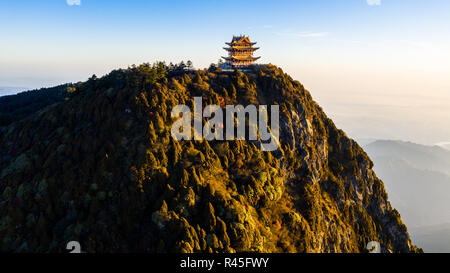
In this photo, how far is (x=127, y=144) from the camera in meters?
54.8

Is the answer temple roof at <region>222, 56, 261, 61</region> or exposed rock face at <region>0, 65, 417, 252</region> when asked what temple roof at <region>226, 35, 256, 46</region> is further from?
exposed rock face at <region>0, 65, 417, 252</region>

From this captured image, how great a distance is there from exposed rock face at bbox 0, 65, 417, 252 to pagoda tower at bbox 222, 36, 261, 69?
11456 mm

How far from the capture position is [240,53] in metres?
94.2

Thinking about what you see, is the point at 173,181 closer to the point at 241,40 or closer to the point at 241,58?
the point at 241,58

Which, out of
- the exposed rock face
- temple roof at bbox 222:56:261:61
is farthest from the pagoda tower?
the exposed rock face

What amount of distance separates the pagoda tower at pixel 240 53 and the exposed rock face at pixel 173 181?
11.5 m

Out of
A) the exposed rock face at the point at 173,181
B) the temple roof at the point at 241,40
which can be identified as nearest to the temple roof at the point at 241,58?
the temple roof at the point at 241,40

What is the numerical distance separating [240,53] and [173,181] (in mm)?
60829

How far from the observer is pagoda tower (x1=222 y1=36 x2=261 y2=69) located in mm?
92831

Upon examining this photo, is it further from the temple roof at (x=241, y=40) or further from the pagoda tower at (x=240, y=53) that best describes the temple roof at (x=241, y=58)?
the temple roof at (x=241, y=40)

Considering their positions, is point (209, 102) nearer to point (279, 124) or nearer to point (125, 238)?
point (279, 124)

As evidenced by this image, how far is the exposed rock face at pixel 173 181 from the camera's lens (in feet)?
150
